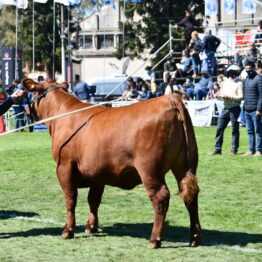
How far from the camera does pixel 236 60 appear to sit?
105 feet

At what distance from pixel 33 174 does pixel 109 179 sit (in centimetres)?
659

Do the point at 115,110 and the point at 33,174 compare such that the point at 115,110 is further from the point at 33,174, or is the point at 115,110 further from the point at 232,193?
the point at 33,174

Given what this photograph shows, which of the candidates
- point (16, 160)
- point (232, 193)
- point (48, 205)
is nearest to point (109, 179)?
point (48, 205)

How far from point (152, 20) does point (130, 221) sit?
46.7 m

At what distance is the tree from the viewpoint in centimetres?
5500

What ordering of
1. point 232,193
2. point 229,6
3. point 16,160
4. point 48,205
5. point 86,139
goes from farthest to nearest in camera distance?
point 229,6, point 16,160, point 232,193, point 48,205, point 86,139

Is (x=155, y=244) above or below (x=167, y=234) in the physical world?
above

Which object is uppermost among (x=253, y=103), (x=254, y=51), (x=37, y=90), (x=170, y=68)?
(x=254, y=51)

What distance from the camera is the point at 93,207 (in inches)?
347

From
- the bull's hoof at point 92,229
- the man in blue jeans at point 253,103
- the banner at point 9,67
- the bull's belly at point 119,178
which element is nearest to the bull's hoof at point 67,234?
the bull's hoof at point 92,229

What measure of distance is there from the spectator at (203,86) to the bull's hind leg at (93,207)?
22.2 metres

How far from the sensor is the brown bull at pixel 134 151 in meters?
7.57

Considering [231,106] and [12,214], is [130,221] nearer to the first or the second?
[12,214]

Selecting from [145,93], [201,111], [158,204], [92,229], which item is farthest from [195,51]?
[158,204]
